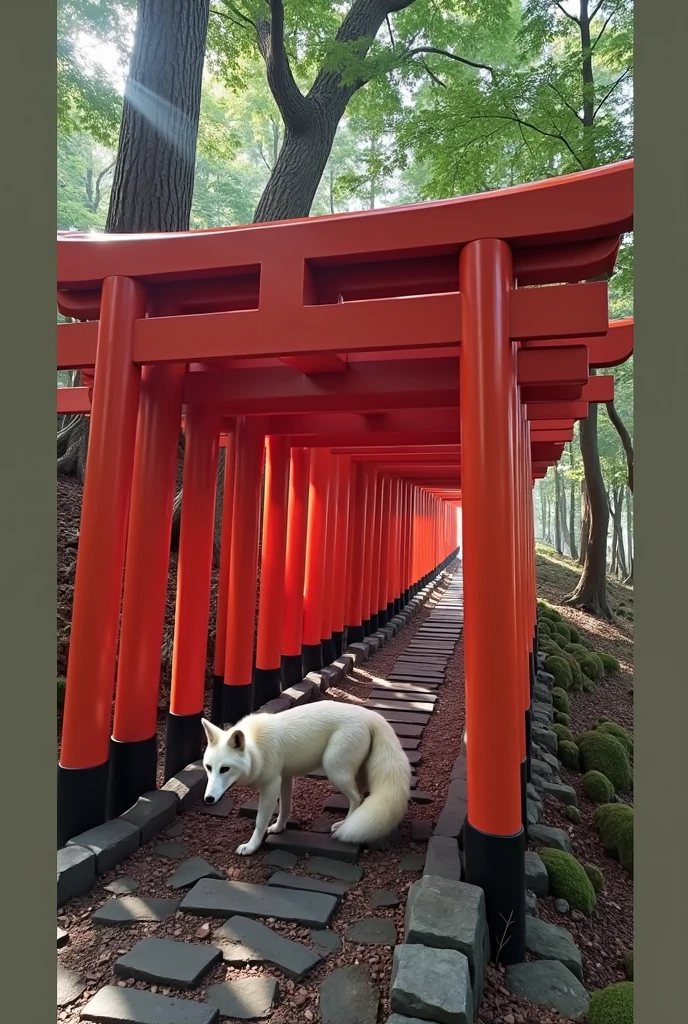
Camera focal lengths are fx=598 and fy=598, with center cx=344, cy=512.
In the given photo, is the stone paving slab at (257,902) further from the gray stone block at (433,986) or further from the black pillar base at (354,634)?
the black pillar base at (354,634)

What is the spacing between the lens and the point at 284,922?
2.93 metres

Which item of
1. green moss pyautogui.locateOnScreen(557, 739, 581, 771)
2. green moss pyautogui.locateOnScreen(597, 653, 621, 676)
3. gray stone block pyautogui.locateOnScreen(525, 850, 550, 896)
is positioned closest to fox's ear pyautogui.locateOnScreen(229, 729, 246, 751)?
gray stone block pyautogui.locateOnScreen(525, 850, 550, 896)

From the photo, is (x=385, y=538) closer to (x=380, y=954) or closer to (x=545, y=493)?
(x=380, y=954)

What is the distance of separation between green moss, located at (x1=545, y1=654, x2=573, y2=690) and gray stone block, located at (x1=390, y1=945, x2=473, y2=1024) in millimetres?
6360

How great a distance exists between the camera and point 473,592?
9.73 ft

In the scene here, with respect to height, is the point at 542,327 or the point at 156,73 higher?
the point at 156,73

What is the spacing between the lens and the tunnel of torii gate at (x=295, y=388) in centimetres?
290

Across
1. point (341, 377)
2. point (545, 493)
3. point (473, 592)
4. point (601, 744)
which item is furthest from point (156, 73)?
point (545, 493)

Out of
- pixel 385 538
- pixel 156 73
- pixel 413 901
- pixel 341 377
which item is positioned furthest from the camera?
pixel 385 538

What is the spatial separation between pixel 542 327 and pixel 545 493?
36154 mm

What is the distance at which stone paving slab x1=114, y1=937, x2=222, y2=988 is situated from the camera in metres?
2.52

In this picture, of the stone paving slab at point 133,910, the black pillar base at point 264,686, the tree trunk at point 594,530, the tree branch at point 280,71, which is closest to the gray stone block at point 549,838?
the stone paving slab at point 133,910

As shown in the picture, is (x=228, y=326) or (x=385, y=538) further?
(x=385, y=538)

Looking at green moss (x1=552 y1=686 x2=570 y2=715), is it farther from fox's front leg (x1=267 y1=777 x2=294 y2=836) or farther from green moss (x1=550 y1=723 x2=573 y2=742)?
fox's front leg (x1=267 y1=777 x2=294 y2=836)
